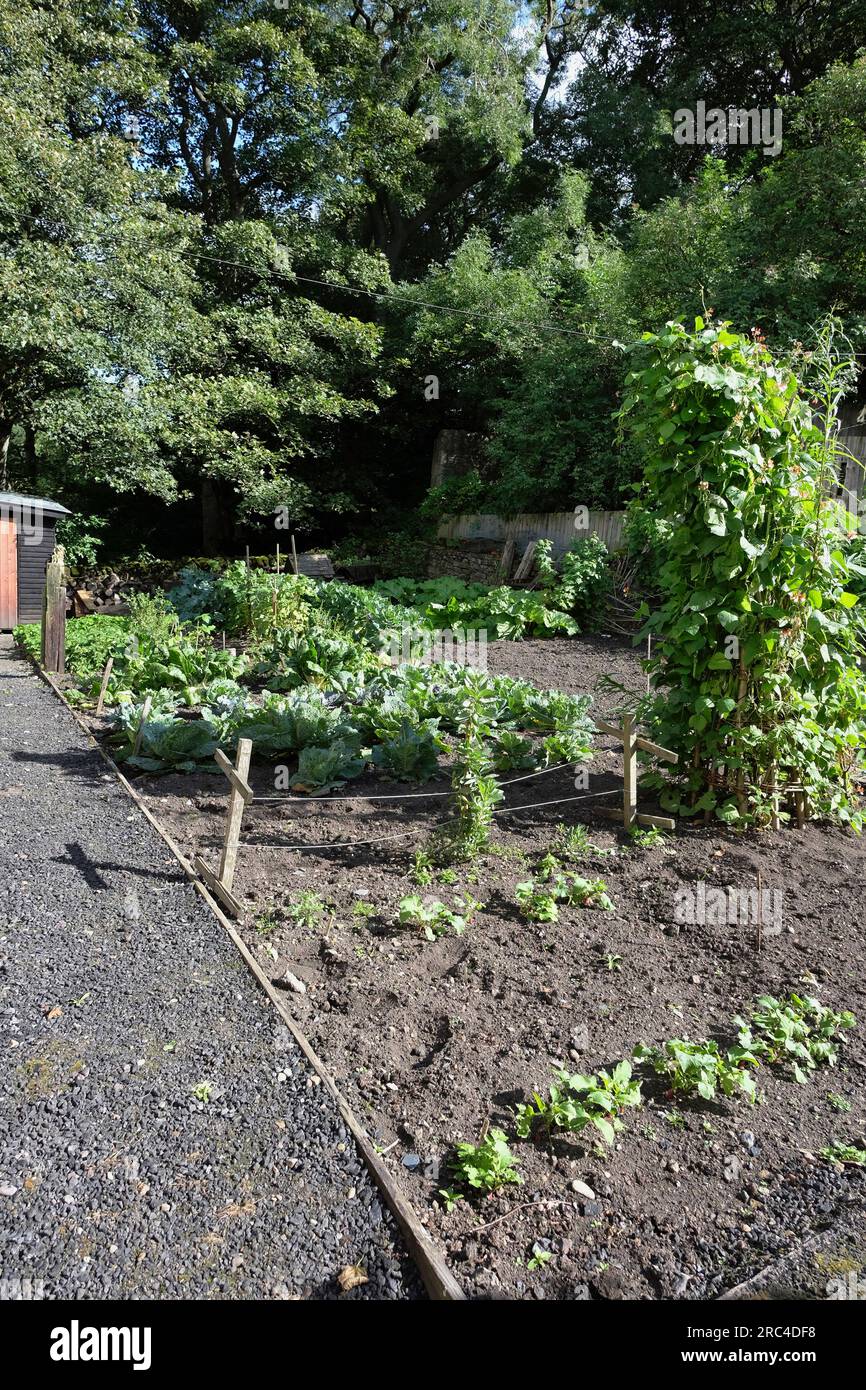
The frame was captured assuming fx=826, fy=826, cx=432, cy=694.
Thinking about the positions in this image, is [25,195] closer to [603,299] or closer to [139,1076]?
[603,299]

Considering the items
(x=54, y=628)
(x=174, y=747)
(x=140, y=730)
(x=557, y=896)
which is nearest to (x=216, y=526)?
(x=54, y=628)

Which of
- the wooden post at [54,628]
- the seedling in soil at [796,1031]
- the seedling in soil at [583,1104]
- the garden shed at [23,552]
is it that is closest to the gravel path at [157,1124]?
the seedling in soil at [583,1104]

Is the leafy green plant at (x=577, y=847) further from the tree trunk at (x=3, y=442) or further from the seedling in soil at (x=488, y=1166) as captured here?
the tree trunk at (x=3, y=442)

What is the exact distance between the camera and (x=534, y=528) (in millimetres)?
15188

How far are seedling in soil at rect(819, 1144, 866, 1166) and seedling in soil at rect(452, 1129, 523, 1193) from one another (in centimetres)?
90

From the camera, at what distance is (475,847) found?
424 centimetres

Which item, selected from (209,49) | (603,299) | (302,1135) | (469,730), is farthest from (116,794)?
(209,49)

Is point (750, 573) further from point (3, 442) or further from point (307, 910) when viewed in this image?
point (3, 442)

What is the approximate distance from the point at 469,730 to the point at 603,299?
45.3ft

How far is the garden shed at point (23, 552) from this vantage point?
12234mm

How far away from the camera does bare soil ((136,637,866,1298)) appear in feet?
6.93

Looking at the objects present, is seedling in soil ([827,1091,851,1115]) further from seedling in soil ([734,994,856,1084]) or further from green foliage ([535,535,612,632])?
green foliage ([535,535,612,632])

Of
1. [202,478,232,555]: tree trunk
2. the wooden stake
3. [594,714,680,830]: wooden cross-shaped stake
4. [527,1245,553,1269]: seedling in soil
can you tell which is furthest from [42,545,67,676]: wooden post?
[202,478,232,555]: tree trunk

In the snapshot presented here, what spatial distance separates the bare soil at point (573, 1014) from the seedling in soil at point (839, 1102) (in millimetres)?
23
